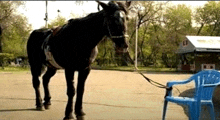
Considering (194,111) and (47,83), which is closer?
(194,111)

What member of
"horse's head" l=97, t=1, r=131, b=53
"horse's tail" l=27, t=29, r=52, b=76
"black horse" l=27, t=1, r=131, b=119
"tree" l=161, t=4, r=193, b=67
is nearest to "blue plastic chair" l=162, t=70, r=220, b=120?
"horse's head" l=97, t=1, r=131, b=53

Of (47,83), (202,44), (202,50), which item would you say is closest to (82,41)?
(47,83)

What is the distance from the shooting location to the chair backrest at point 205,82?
4.47m

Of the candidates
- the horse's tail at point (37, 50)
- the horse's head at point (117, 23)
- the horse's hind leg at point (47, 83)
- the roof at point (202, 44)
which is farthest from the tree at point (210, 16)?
the horse's head at point (117, 23)

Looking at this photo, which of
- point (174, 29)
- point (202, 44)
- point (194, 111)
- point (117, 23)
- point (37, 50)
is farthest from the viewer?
point (174, 29)

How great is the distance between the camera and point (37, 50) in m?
6.63

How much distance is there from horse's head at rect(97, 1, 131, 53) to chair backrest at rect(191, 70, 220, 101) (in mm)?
1383

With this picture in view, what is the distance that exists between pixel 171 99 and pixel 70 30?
2.18m

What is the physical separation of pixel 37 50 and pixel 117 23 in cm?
301

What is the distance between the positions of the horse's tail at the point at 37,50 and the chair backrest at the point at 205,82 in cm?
352

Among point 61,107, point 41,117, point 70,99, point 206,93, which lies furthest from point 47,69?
point 206,93

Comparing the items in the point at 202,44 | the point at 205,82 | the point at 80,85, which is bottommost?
the point at 80,85

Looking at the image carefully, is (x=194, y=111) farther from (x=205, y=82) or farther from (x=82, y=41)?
(x=82, y=41)

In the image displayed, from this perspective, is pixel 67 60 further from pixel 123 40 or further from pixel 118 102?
pixel 118 102
